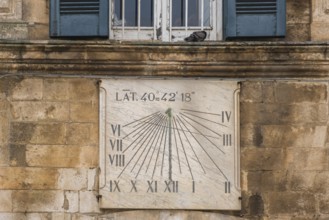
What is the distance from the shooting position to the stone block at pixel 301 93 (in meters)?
9.70

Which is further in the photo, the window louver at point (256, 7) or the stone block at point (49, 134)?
the window louver at point (256, 7)

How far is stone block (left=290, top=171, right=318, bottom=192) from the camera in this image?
957cm

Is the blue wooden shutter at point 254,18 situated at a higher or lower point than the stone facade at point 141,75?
higher

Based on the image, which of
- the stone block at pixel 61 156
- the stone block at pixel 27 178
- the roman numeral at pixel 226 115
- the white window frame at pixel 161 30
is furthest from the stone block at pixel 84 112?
the roman numeral at pixel 226 115

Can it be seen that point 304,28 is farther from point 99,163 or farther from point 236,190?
point 99,163

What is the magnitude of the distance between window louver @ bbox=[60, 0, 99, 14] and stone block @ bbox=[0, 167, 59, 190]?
1.58m

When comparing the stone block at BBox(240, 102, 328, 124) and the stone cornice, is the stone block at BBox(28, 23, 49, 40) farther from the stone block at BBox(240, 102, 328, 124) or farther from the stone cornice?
the stone block at BBox(240, 102, 328, 124)

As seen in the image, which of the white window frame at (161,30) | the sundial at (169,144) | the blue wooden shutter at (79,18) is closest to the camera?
the sundial at (169,144)

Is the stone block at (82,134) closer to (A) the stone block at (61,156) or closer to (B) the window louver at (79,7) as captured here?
(A) the stone block at (61,156)

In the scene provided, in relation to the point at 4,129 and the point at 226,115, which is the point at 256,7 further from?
the point at 4,129

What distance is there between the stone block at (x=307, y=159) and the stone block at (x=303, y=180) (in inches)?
1.9

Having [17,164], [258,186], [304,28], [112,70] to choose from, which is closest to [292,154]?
[258,186]

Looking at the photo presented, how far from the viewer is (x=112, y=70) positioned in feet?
31.9

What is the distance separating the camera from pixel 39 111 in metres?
9.66
